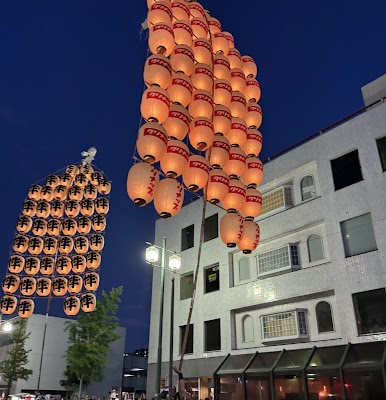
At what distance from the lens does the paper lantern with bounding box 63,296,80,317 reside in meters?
24.6

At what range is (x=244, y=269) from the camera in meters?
22.3

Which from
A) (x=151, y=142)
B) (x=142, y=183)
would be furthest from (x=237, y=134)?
(x=142, y=183)

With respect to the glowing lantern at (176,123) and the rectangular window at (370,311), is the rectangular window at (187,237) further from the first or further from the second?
the glowing lantern at (176,123)

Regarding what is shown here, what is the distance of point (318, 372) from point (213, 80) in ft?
42.0

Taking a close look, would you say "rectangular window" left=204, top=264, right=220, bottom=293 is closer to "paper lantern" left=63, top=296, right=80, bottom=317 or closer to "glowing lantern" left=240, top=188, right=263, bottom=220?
"paper lantern" left=63, top=296, right=80, bottom=317

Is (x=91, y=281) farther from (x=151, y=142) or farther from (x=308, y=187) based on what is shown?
(x=151, y=142)

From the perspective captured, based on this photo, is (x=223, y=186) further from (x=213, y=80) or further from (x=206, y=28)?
(x=206, y=28)

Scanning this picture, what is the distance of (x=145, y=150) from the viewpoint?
1288 centimetres

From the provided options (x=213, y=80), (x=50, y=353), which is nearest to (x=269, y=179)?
(x=213, y=80)

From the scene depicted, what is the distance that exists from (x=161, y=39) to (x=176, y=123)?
3665 mm

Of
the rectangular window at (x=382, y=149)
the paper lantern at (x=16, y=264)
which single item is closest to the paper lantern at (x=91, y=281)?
the paper lantern at (x=16, y=264)

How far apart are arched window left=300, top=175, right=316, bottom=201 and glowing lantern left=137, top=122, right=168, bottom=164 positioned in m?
10.2

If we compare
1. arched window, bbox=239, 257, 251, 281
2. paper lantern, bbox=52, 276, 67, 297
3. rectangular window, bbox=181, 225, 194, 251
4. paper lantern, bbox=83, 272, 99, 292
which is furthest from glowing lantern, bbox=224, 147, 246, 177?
paper lantern, bbox=52, 276, 67, 297

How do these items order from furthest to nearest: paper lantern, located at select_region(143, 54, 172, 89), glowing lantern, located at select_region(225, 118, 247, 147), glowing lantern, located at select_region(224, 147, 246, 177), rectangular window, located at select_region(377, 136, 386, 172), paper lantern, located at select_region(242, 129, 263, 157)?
rectangular window, located at select_region(377, 136, 386, 172)
paper lantern, located at select_region(242, 129, 263, 157)
glowing lantern, located at select_region(225, 118, 247, 147)
glowing lantern, located at select_region(224, 147, 246, 177)
paper lantern, located at select_region(143, 54, 172, 89)
